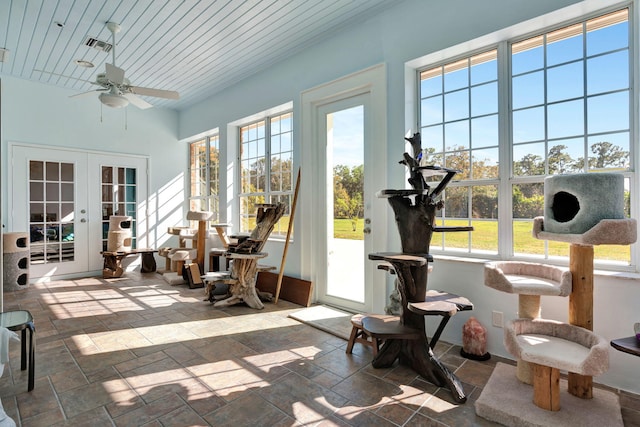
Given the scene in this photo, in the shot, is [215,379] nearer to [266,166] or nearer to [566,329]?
[566,329]

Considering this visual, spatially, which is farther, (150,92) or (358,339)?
(150,92)

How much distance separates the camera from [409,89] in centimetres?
325

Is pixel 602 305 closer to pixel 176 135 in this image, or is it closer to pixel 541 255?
pixel 541 255

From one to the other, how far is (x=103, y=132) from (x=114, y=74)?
9.60ft

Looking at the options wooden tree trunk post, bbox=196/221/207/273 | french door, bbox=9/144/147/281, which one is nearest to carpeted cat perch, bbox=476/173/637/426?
wooden tree trunk post, bbox=196/221/207/273

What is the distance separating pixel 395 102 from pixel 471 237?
4.80 ft

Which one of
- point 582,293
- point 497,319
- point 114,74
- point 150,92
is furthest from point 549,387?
point 114,74

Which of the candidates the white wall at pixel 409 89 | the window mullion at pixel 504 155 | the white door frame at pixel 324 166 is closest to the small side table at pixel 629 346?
the white wall at pixel 409 89

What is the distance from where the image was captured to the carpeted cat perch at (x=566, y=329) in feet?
5.76

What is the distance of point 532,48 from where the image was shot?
2658mm

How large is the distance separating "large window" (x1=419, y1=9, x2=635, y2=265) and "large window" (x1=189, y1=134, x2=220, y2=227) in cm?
413

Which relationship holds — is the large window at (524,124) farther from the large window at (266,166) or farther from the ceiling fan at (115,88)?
the ceiling fan at (115,88)

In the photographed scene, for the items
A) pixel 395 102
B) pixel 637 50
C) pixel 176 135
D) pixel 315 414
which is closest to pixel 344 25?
pixel 395 102

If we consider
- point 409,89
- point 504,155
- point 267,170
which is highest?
point 409,89
